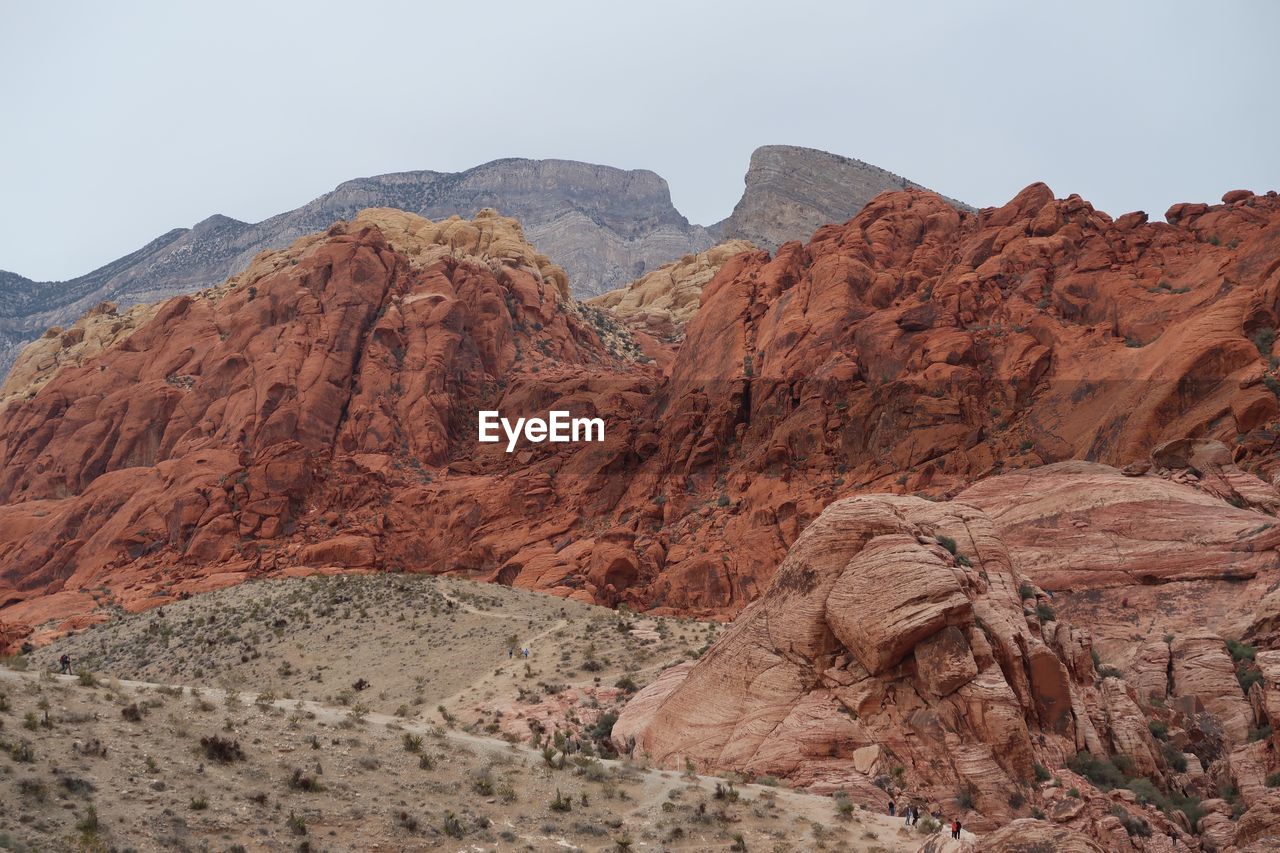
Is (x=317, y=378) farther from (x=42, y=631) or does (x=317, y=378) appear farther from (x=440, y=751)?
(x=440, y=751)

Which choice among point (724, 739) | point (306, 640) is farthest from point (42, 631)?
point (724, 739)

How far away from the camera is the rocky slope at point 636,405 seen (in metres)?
48.0

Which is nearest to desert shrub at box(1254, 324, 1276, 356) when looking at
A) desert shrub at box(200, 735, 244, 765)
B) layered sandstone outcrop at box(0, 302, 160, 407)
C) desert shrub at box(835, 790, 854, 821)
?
desert shrub at box(835, 790, 854, 821)

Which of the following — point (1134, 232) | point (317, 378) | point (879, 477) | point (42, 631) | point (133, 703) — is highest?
point (1134, 232)

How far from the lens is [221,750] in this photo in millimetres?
21141

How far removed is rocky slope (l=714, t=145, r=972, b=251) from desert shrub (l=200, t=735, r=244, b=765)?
14269 centimetres

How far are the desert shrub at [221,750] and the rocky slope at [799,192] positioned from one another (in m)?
143

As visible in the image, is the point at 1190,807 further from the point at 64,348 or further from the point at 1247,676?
the point at 64,348

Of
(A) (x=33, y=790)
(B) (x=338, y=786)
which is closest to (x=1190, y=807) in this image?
(B) (x=338, y=786)

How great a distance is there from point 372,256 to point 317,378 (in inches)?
538

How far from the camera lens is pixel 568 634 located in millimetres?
43688

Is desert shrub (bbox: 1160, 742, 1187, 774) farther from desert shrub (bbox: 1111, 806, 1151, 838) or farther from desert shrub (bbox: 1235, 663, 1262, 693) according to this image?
desert shrub (bbox: 1111, 806, 1151, 838)

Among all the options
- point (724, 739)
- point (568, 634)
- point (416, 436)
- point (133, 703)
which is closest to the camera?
point (133, 703)

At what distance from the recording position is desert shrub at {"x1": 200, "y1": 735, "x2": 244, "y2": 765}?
68.9 feet
